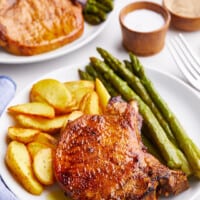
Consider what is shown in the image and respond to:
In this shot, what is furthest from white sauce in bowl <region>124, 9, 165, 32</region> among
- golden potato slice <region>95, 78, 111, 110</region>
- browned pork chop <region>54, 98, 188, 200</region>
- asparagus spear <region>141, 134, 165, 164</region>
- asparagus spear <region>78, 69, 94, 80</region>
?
browned pork chop <region>54, 98, 188, 200</region>

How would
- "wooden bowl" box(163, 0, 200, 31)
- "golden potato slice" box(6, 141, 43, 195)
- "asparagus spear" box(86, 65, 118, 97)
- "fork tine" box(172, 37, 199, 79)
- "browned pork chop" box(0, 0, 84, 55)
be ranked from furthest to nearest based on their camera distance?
"wooden bowl" box(163, 0, 200, 31) → "browned pork chop" box(0, 0, 84, 55) → "fork tine" box(172, 37, 199, 79) → "asparagus spear" box(86, 65, 118, 97) → "golden potato slice" box(6, 141, 43, 195)

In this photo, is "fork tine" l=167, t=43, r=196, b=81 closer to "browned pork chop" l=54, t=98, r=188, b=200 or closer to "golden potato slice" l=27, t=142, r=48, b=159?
"browned pork chop" l=54, t=98, r=188, b=200

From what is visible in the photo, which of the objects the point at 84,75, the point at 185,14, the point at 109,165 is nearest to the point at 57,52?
the point at 84,75

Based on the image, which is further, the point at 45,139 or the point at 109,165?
the point at 45,139

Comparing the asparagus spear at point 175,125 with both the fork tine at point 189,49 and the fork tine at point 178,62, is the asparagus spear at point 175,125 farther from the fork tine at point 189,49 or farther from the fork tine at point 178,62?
the fork tine at point 189,49

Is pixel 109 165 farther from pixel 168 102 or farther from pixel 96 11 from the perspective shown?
pixel 96 11
